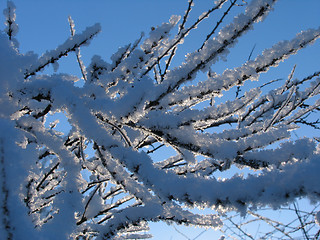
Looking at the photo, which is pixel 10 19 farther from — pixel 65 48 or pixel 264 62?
pixel 264 62

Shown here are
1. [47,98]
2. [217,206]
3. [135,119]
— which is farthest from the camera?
[47,98]

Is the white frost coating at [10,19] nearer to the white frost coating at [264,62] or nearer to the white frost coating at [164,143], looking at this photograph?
the white frost coating at [164,143]

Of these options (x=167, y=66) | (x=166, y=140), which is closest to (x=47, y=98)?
(x=166, y=140)

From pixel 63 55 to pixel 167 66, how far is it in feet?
2.60

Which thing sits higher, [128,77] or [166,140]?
[128,77]

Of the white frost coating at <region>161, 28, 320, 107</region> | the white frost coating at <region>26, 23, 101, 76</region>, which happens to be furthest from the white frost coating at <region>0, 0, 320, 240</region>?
the white frost coating at <region>26, 23, 101, 76</region>

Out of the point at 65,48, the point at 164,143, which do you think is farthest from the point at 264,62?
the point at 65,48

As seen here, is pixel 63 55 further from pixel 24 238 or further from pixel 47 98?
pixel 24 238

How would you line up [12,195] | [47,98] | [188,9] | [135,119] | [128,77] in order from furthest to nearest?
[188,9], [128,77], [47,98], [135,119], [12,195]

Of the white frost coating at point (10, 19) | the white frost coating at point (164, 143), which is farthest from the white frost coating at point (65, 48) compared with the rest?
the white frost coating at point (10, 19)

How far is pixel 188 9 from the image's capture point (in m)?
1.83

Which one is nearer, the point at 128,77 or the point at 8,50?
the point at 8,50

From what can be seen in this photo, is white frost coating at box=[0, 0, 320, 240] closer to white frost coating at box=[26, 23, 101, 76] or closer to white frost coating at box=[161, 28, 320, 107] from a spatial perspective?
white frost coating at box=[161, 28, 320, 107]

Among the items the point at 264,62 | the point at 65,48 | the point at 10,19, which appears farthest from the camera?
the point at 10,19
